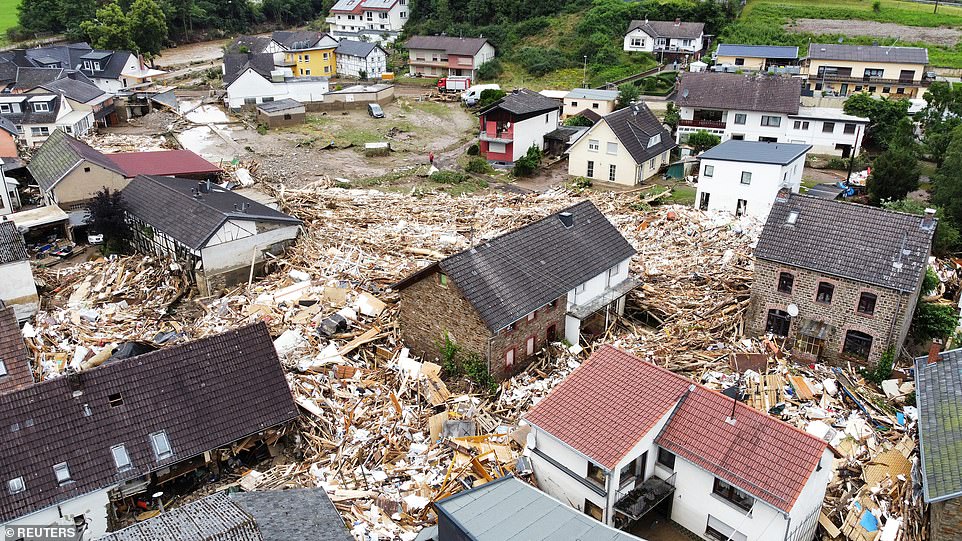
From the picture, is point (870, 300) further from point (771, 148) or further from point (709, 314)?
point (771, 148)

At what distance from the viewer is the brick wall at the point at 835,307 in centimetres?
2672

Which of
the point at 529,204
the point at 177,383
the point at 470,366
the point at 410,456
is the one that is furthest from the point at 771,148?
the point at 177,383

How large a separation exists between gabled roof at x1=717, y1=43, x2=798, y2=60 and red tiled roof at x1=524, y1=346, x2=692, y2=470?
6449 centimetres

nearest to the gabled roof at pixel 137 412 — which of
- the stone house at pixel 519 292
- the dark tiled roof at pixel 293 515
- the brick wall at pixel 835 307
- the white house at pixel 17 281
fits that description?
the dark tiled roof at pixel 293 515

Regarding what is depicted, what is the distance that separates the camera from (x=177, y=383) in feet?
72.0

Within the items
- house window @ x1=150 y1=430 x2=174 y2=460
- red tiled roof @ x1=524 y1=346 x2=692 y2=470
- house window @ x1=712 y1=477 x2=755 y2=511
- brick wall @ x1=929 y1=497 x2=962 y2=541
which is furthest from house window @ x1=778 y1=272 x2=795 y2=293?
house window @ x1=150 y1=430 x2=174 y2=460

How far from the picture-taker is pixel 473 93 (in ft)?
264

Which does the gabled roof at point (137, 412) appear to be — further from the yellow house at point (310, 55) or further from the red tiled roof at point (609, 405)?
the yellow house at point (310, 55)

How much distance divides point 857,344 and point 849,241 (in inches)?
162

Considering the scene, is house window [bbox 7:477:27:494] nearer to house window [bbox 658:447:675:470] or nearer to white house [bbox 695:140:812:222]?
house window [bbox 658:447:675:470]

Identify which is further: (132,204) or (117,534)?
(132,204)

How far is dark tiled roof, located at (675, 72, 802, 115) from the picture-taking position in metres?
56.4

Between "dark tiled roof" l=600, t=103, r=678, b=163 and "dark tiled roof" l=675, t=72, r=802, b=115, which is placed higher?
"dark tiled roof" l=675, t=72, r=802, b=115

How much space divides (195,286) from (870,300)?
1211 inches
